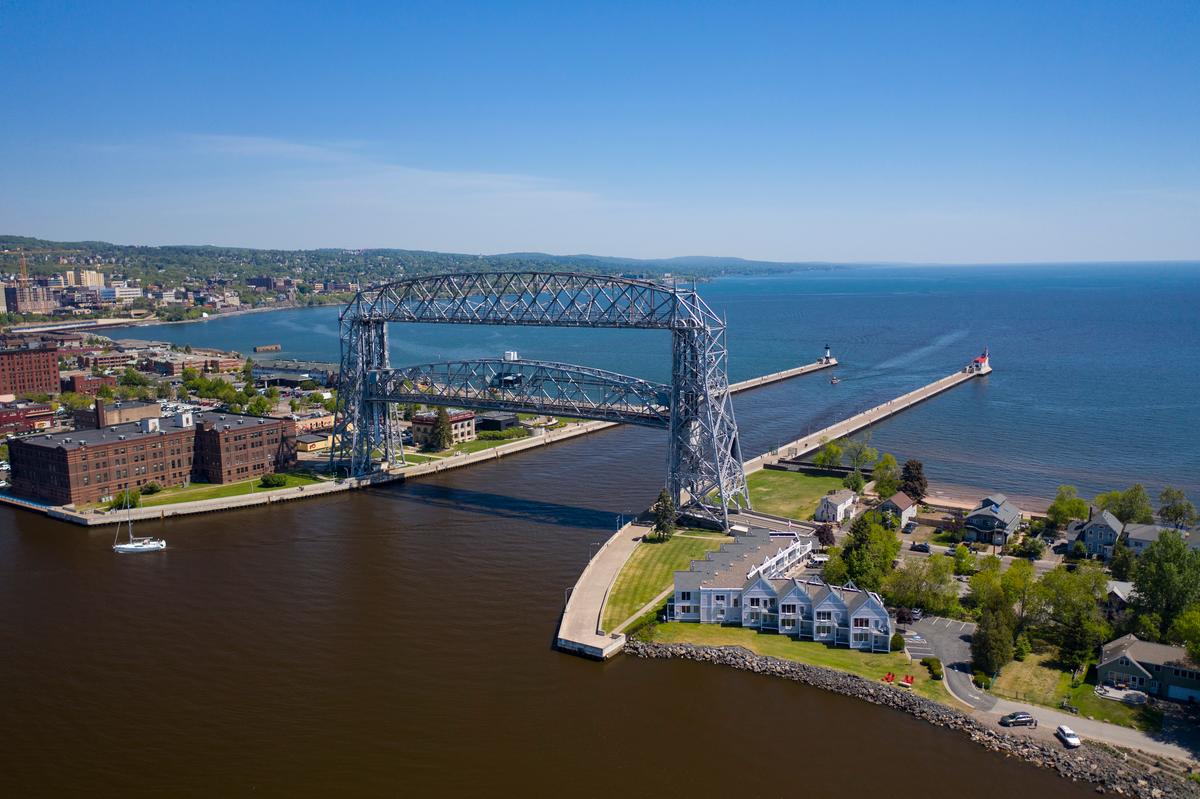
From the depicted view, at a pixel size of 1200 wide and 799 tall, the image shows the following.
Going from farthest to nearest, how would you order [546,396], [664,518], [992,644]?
[546,396] → [664,518] → [992,644]

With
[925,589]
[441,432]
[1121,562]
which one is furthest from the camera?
[441,432]

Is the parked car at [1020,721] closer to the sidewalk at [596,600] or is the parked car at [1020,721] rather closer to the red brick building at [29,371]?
the sidewalk at [596,600]

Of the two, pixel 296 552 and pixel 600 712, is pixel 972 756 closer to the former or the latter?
pixel 600 712

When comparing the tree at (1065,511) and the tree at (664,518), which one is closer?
the tree at (664,518)

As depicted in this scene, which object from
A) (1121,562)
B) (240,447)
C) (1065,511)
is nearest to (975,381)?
(1065,511)

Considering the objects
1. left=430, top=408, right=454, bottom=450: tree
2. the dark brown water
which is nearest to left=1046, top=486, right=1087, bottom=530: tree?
the dark brown water

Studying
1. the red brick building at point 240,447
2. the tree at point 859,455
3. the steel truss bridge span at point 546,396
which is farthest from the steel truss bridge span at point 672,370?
the tree at point 859,455

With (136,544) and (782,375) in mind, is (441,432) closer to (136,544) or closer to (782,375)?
(136,544)
